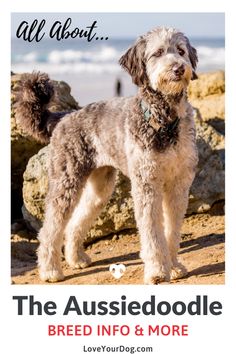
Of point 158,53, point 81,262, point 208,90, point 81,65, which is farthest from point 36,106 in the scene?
point 81,65

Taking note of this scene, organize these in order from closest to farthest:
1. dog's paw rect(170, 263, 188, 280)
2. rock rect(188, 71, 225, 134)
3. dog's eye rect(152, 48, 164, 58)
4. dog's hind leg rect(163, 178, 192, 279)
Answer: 1. dog's eye rect(152, 48, 164, 58)
2. dog's hind leg rect(163, 178, 192, 279)
3. dog's paw rect(170, 263, 188, 280)
4. rock rect(188, 71, 225, 134)

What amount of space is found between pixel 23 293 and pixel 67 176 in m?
1.73

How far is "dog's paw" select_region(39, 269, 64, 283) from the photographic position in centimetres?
726

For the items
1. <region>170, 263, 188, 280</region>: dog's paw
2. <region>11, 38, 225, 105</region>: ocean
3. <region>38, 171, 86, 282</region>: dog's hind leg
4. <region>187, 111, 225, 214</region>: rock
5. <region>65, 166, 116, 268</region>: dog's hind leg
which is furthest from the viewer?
<region>11, 38, 225, 105</region>: ocean

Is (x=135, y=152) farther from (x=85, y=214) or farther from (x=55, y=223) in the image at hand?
(x=85, y=214)

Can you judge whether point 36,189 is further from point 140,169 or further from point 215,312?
point 215,312

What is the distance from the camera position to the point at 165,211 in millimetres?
6727

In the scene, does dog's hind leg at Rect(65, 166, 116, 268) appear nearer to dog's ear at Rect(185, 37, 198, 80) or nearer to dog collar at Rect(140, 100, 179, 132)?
dog collar at Rect(140, 100, 179, 132)

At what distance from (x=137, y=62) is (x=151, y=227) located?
1.57m

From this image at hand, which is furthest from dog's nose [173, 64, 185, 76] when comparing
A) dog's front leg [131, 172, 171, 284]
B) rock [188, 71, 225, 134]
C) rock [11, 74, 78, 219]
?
rock [188, 71, 225, 134]

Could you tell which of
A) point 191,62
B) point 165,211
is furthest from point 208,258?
point 191,62

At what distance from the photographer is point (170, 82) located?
598 centimetres

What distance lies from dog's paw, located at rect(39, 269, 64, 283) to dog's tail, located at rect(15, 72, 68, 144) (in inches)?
57.5

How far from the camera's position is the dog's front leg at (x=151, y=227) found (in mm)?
6320
